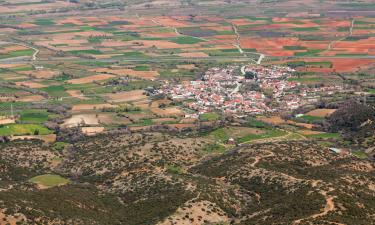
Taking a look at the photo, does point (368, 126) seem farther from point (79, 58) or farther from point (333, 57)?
point (79, 58)

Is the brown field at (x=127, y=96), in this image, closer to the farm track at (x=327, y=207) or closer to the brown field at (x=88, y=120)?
the brown field at (x=88, y=120)

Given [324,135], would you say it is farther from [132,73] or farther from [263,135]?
[132,73]

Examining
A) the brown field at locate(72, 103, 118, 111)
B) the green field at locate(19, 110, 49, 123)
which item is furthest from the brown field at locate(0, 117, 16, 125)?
the brown field at locate(72, 103, 118, 111)

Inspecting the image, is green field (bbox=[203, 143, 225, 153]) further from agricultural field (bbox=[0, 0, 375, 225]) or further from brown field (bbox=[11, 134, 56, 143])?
brown field (bbox=[11, 134, 56, 143])

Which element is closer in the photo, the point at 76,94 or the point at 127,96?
the point at 127,96

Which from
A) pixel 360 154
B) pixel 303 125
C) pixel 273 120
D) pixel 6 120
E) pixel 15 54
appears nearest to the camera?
pixel 360 154

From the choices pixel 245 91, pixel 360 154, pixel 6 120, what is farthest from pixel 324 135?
pixel 6 120
